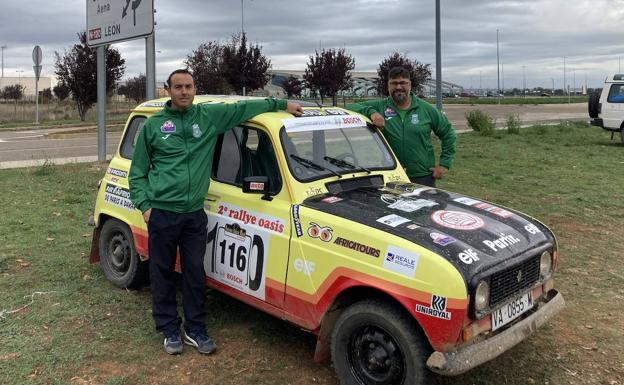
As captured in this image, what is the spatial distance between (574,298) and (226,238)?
10.5 feet

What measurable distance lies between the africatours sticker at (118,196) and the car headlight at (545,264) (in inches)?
127

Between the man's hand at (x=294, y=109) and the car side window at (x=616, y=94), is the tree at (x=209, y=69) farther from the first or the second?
the man's hand at (x=294, y=109)

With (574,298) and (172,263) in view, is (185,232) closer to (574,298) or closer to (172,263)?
(172,263)

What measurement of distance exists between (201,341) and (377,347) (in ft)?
4.54

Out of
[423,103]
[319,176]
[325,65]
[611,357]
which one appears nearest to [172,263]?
[319,176]

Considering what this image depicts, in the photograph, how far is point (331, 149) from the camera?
4.25 metres

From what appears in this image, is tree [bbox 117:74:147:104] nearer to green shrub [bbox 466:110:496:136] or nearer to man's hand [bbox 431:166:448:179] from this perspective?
green shrub [bbox 466:110:496:136]

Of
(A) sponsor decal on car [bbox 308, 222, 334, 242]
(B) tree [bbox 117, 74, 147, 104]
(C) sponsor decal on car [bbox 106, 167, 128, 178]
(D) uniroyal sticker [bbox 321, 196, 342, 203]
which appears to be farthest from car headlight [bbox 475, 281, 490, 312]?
(B) tree [bbox 117, 74, 147, 104]

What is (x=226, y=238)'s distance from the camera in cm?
407

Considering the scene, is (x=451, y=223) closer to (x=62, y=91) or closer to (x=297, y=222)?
(x=297, y=222)

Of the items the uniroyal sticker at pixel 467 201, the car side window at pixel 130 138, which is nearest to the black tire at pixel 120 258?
the car side window at pixel 130 138

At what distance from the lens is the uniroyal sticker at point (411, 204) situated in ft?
12.1

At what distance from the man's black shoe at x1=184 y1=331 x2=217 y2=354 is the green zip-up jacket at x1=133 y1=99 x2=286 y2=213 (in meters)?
0.92

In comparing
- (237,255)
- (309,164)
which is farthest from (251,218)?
(309,164)
